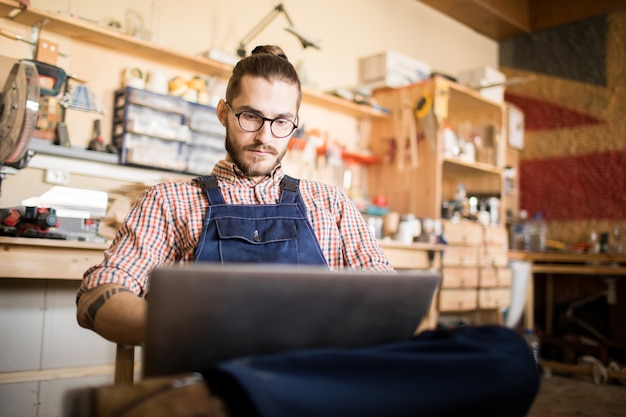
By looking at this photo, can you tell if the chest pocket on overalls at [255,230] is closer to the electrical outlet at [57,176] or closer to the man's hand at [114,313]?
the man's hand at [114,313]

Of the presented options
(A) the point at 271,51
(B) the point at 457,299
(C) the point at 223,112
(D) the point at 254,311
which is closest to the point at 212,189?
(C) the point at 223,112

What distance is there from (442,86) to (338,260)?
7.77ft

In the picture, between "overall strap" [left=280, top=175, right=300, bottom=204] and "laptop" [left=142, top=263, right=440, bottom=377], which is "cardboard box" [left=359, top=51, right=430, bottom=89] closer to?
"overall strap" [left=280, top=175, right=300, bottom=204]

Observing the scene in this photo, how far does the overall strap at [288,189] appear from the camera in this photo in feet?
4.39

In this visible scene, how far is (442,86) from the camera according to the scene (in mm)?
3412

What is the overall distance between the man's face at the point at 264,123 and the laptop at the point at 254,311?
75cm

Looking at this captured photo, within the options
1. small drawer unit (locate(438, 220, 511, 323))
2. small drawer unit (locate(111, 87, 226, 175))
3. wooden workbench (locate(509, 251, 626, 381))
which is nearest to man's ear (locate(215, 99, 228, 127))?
small drawer unit (locate(111, 87, 226, 175))

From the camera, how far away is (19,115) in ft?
5.61

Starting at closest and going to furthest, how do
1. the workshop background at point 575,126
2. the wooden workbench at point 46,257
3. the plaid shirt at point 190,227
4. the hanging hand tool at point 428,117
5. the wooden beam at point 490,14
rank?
the plaid shirt at point 190,227 → the wooden workbench at point 46,257 → the hanging hand tool at point 428,117 → the workshop background at point 575,126 → the wooden beam at point 490,14

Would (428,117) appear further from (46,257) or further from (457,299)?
(46,257)

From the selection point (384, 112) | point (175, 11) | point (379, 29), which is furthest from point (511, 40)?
point (175, 11)

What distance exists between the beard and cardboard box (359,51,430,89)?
2358mm

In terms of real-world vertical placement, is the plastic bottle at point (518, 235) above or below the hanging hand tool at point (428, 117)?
below

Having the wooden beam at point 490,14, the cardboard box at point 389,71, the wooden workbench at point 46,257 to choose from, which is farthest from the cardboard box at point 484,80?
the wooden workbench at point 46,257
